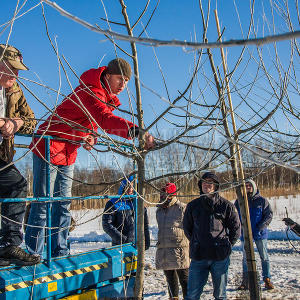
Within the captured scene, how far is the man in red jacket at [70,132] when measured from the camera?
2889 mm

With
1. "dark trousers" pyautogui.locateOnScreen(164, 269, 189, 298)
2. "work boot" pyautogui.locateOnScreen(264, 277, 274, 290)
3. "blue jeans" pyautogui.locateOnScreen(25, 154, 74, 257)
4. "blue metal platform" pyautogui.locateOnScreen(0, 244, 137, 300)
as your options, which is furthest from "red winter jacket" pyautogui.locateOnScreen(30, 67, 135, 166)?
"work boot" pyautogui.locateOnScreen(264, 277, 274, 290)

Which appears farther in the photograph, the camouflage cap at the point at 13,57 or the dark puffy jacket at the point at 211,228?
the dark puffy jacket at the point at 211,228

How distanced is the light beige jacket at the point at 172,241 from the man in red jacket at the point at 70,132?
1717mm

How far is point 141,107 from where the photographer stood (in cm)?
286

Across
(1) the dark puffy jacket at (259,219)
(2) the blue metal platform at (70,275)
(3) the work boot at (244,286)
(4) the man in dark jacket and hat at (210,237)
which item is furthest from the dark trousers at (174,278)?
(1) the dark puffy jacket at (259,219)

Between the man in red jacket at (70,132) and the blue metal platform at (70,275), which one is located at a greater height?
the man in red jacket at (70,132)

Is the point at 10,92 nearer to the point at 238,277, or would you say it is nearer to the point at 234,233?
the point at 234,233

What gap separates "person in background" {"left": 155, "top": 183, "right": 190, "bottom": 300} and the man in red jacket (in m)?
1.64

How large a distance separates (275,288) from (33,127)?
15.2ft

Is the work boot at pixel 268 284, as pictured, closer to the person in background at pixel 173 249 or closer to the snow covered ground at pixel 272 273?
the snow covered ground at pixel 272 273

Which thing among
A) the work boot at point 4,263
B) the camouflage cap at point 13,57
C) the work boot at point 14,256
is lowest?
the work boot at point 4,263

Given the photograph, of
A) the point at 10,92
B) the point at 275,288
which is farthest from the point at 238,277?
the point at 10,92

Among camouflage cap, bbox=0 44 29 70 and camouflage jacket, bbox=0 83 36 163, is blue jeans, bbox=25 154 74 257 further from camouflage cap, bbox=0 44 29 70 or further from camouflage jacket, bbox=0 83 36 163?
camouflage cap, bbox=0 44 29 70

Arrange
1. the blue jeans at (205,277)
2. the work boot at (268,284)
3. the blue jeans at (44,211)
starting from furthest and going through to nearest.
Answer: the work boot at (268,284) < the blue jeans at (205,277) < the blue jeans at (44,211)
